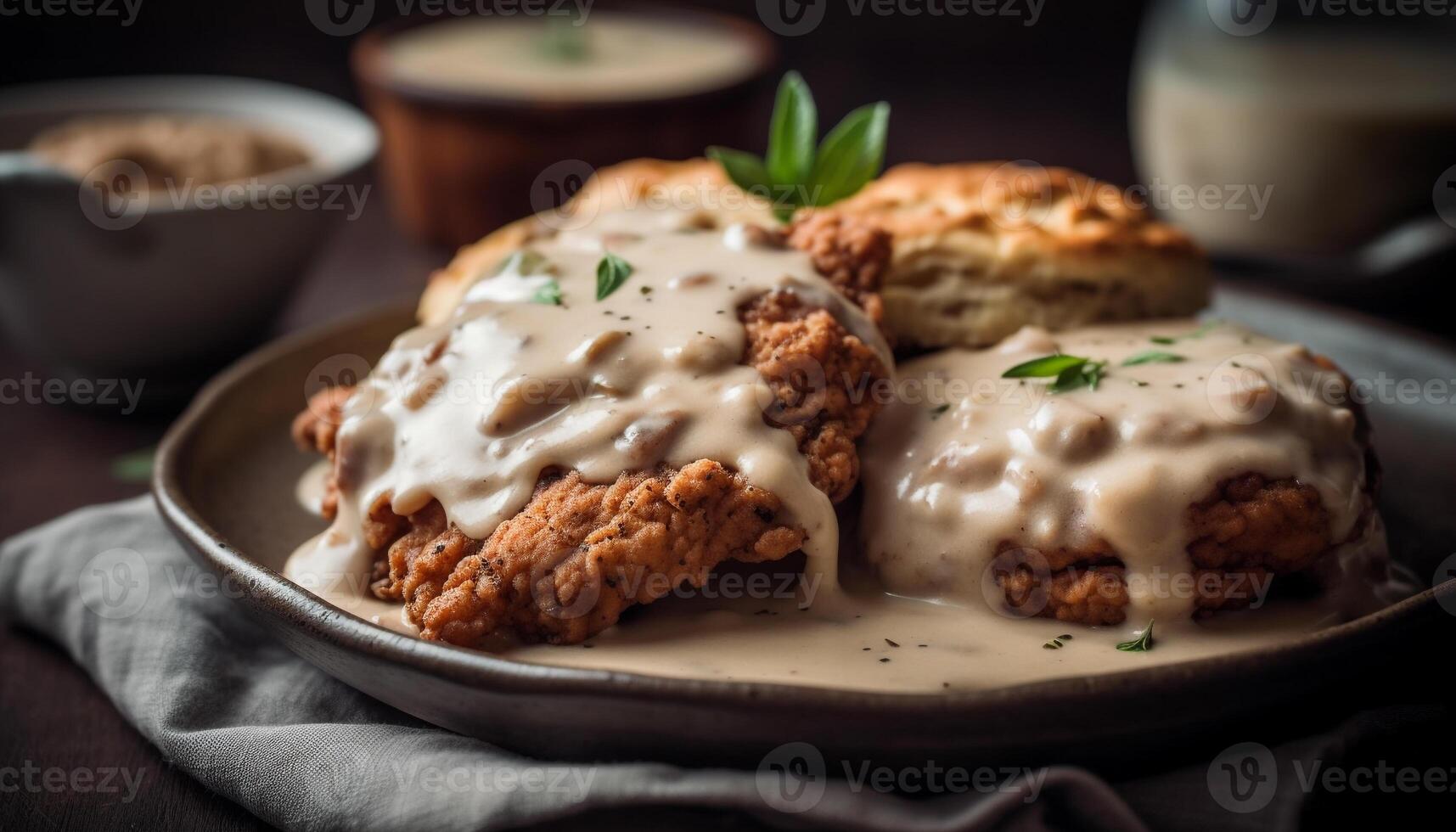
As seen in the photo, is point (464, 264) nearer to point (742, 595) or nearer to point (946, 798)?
point (742, 595)

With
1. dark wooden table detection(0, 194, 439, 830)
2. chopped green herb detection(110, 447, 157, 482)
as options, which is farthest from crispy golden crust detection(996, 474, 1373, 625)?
chopped green herb detection(110, 447, 157, 482)

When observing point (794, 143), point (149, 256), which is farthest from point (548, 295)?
point (149, 256)

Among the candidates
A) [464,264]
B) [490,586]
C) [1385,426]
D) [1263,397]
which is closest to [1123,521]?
[1263,397]

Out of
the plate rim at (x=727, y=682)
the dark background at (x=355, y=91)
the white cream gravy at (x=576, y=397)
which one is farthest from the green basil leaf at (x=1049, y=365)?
the dark background at (x=355, y=91)

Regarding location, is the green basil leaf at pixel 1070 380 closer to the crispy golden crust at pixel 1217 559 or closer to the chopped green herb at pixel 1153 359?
the chopped green herb at pixel 1153 359

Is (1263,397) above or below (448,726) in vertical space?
above

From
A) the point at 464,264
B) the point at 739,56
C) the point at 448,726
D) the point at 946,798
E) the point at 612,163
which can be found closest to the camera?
the point at 946,798
